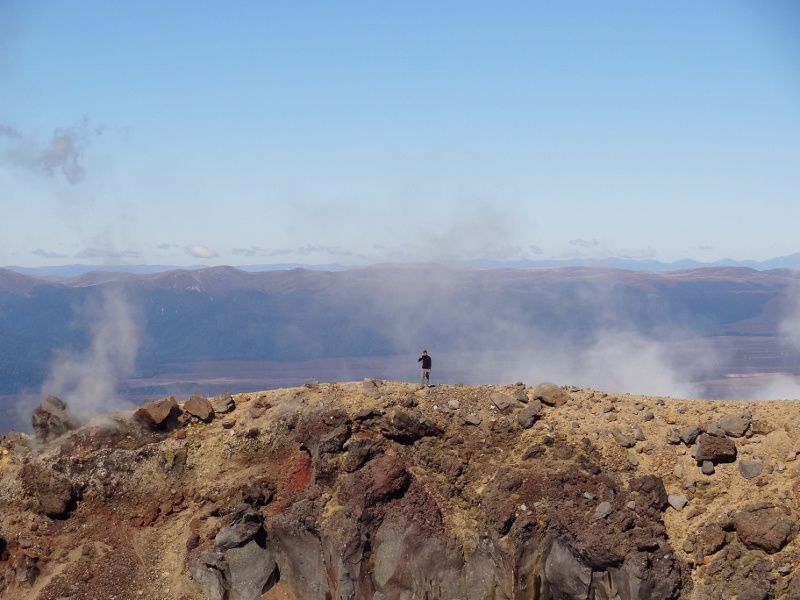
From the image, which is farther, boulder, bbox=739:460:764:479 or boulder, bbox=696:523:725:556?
boulder, bbox=739:460:764:479

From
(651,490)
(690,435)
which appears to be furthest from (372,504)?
(690,435)

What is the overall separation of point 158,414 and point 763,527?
83.5ft

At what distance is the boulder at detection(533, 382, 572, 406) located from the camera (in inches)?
1318

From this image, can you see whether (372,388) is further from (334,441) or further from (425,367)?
(334,441)

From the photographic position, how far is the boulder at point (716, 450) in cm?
2922

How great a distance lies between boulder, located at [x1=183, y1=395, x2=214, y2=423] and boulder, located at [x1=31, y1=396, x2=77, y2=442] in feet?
17.5

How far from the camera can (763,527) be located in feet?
85.7

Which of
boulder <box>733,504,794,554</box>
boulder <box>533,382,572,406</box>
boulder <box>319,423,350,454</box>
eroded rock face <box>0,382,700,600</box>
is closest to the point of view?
boulder <box>733,504,794,554</box>

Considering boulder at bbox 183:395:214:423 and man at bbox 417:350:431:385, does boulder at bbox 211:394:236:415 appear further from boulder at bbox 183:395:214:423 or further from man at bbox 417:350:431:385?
man at bbox 417:350:431:385

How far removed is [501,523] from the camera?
93.6 feet

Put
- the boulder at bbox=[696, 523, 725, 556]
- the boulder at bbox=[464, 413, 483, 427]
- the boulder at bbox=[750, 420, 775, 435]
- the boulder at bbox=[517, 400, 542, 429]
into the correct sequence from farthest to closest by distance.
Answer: the boulder at bbox=[464, 413, 483, 427]
the boulder at bbox=[517, 400, 542, 429]
the boulder at bbox=[750, 420, 775, 435]
the boulder at bbox=[696, 523, 725, 556]

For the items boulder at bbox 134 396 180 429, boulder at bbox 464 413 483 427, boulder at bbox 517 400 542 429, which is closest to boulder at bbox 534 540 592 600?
boulder at bbox 517 400 542 429

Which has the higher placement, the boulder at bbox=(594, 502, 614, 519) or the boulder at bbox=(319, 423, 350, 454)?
the boulder at bbox=(319, 423, 350, 454)

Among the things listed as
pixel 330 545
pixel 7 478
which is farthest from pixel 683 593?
pixel 7 478
